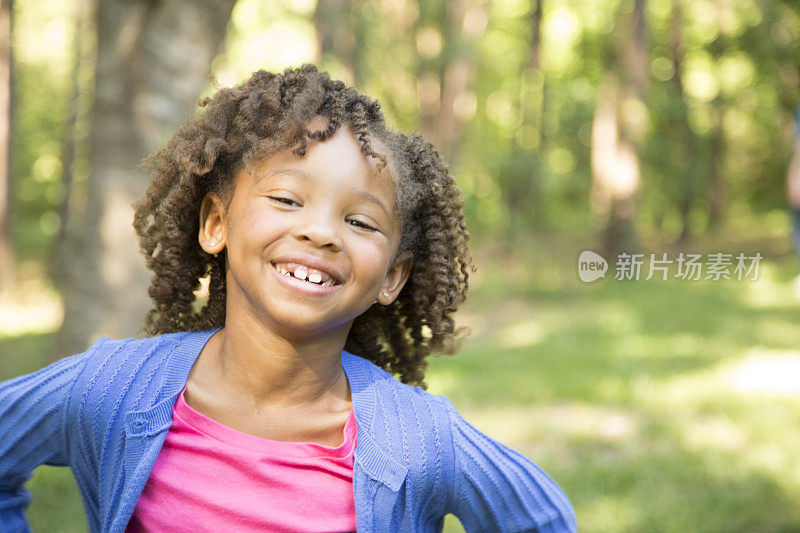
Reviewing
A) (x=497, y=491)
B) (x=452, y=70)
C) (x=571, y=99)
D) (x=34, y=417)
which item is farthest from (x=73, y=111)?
(x=497, y=491)

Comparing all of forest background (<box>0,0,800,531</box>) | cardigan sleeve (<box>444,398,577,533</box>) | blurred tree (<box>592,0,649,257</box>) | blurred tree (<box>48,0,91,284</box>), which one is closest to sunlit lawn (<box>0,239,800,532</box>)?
forest background (<box>0,0,800,531</box>)

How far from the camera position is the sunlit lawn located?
12.3ft

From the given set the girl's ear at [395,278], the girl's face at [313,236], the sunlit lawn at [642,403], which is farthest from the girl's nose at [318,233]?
the sunlit lawn at [642,403]

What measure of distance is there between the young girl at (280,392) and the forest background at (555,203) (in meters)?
0.45

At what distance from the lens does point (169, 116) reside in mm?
4547

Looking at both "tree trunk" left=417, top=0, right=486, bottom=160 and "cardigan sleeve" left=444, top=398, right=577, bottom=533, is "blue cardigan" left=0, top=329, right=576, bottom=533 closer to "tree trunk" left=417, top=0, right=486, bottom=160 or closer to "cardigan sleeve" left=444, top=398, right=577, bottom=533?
"cardigan sleeve" left=444, top=398, right=577, bottom=533

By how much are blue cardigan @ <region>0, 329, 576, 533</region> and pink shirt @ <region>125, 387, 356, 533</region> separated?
0.07 m

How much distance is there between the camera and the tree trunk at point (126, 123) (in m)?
4.41

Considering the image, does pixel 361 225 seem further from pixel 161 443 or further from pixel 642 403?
pixel 642 403

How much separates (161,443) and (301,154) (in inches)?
26.5

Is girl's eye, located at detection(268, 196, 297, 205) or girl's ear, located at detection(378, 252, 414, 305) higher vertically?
girl's eye, located at detection(268, 196, 297, 205)

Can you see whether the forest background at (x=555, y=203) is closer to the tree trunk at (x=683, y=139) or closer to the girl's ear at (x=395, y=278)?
the tree trunk at (x=683, y=139)

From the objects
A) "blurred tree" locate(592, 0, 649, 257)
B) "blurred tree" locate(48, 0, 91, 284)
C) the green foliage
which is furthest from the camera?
the green foliage

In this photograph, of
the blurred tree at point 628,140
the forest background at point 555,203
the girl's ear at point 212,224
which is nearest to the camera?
the girl's ear at point 212,224
